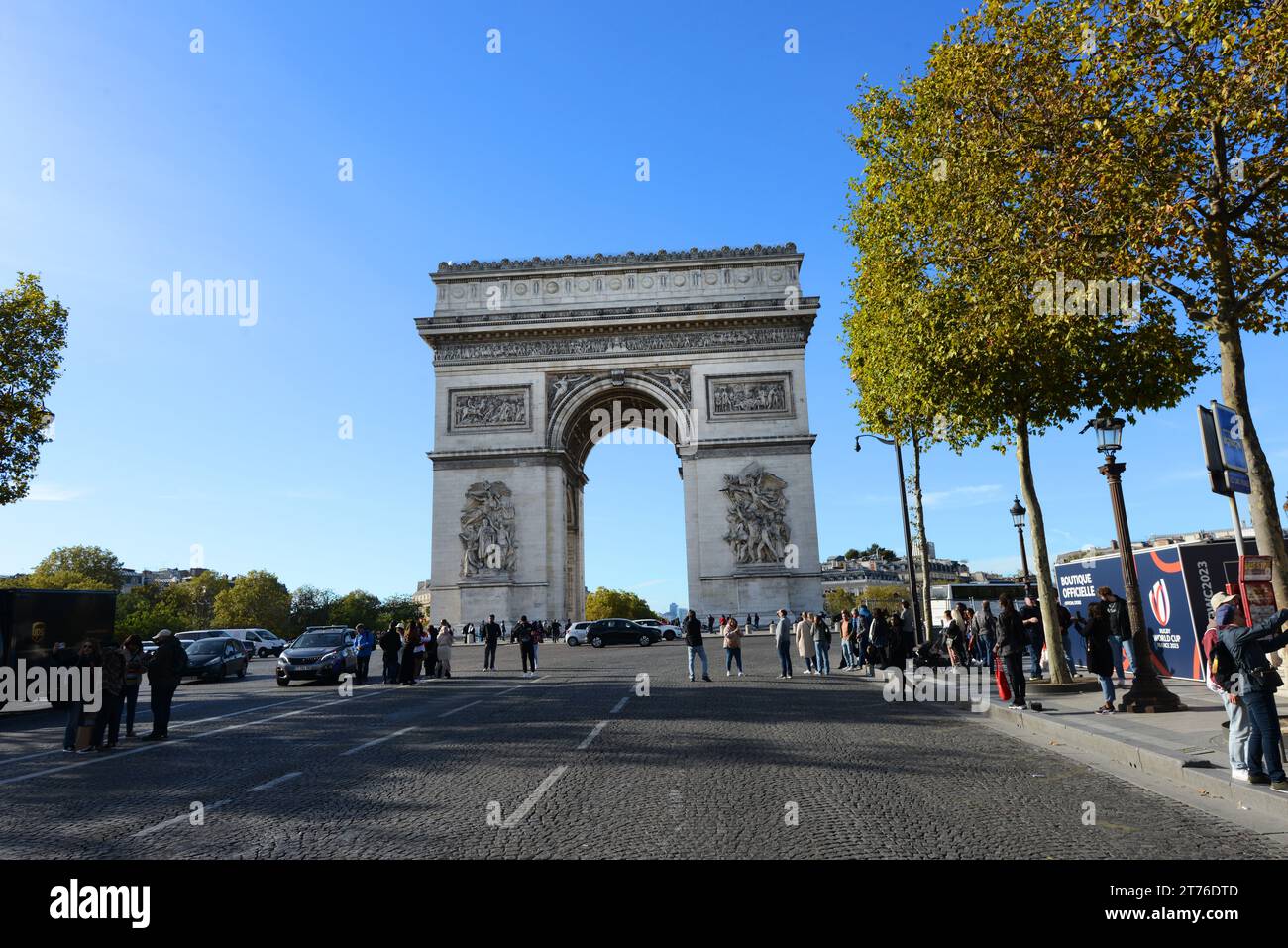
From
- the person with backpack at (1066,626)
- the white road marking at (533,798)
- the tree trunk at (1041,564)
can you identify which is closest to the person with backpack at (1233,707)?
the white road marking at (533,798)

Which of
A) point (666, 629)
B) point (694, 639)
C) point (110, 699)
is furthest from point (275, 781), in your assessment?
point (666, 629)

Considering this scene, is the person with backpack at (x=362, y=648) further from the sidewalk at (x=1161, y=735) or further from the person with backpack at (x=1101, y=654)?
the person with backpack at (x=1101, y=654)

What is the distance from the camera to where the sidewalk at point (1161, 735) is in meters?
6.50

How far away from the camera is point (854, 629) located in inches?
906

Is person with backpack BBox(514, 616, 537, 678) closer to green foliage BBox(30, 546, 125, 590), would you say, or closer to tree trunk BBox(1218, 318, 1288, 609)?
tree trunk BBox(1218, 318, 1288, 609)

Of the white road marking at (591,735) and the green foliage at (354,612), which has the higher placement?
the green foliage at (354,612)

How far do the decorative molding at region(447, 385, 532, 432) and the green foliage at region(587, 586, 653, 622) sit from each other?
162 ft

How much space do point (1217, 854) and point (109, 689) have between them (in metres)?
11.8

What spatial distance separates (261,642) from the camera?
4106 centimetres

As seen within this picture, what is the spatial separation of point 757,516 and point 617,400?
11.2 m

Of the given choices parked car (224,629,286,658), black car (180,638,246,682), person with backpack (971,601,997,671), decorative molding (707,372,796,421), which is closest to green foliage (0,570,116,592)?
parked car (224,629,286,658)

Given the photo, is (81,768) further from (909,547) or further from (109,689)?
(909,547)

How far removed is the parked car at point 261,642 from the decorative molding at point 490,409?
13969 millimetres
